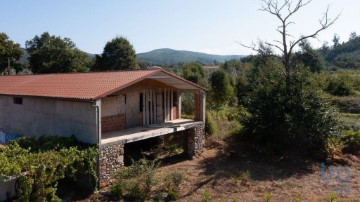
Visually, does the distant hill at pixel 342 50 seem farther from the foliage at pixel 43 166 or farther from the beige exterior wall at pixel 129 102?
the foliage at pixel 43 166

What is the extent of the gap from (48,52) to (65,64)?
319 centimetres

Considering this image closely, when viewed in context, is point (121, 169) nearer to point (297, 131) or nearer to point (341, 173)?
point (297, 131)

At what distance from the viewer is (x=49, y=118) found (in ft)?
45.0

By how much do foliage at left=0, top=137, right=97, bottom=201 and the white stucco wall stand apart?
3.51 feet

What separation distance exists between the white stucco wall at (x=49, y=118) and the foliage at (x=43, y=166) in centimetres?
107

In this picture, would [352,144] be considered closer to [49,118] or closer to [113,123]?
[113,123]

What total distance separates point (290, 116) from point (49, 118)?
10.9 m

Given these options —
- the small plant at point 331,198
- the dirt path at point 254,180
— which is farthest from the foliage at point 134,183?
the small plant at point 331,198

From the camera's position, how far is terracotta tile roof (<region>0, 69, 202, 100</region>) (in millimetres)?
12316

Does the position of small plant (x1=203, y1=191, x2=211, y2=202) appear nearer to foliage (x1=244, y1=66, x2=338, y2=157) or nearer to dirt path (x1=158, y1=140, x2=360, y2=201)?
dirt path (x1=158, y1=140, x2=360, y2=201)

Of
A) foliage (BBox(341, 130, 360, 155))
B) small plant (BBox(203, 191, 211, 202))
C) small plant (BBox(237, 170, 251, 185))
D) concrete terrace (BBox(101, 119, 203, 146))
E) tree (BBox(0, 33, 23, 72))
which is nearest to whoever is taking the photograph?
small plant (BBox(203, 191, 211, 202))

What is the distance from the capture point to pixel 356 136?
660 inches

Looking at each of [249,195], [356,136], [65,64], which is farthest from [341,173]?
[65,64]

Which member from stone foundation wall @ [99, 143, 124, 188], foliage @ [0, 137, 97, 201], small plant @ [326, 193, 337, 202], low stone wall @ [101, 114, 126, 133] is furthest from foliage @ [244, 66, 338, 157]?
foliage @ [0, 137, 97, 201]
